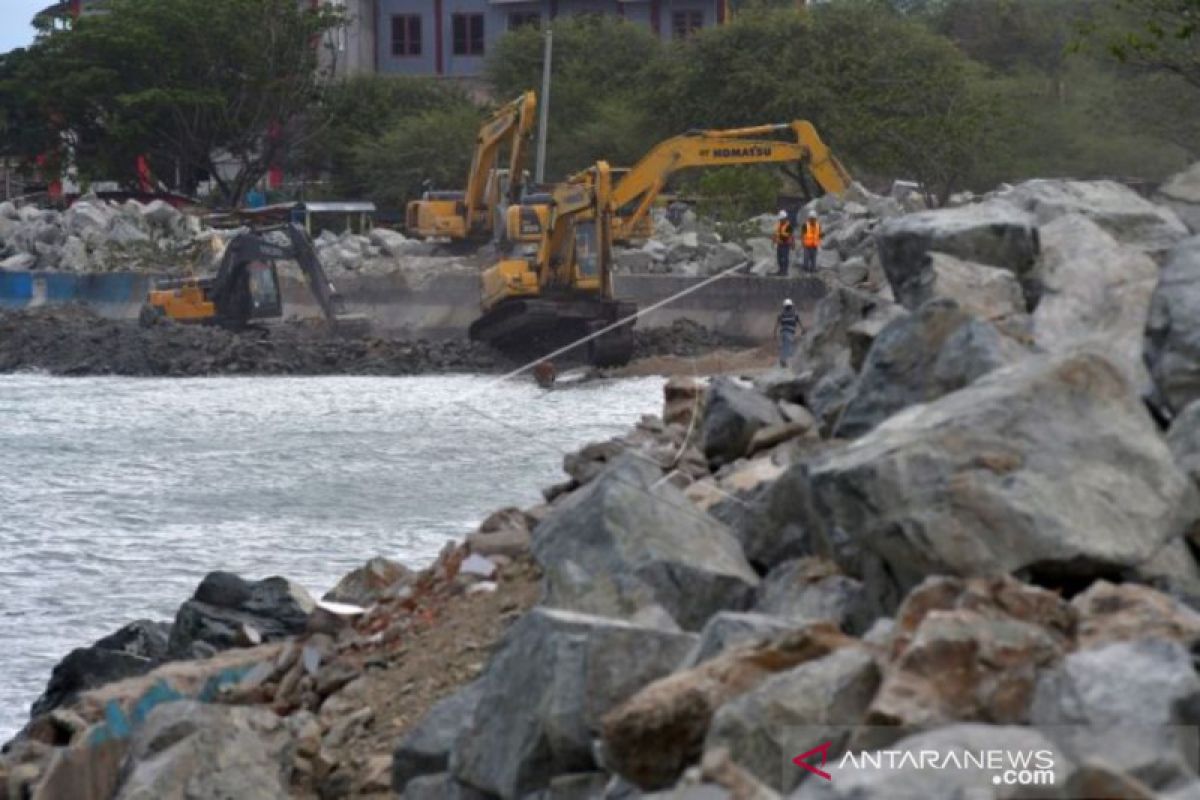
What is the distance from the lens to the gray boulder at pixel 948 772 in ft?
15.3

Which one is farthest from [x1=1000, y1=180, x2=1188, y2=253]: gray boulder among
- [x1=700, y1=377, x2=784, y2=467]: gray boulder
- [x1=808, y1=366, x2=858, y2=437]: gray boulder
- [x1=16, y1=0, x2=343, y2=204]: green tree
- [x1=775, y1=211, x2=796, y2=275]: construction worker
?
[x1=16, y1=0, x2=343, y2=204]: green tree

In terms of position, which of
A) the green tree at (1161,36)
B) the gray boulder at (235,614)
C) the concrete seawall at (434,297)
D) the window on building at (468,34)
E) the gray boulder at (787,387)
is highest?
the window on building at (468,34)

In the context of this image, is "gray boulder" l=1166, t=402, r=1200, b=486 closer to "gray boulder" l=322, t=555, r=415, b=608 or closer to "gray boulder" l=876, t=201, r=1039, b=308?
"gray boulder" l=876, t=201, r=1039, b=308

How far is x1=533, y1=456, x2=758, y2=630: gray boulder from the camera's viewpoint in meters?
7.28

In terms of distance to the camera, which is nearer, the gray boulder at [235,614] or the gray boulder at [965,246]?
the gray boulder at [965,246]

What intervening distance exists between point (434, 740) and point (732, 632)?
5.14 feet

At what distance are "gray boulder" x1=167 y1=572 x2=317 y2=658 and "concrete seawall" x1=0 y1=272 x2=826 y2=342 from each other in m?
25.4

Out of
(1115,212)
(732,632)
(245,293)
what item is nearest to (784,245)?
(245,293)

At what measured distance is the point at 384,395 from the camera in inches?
1319

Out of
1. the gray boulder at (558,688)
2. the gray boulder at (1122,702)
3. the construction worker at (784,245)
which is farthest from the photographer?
the construction worker at (784,245)

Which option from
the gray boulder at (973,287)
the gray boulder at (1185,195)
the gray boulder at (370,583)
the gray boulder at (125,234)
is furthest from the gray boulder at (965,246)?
the gray boulder at (125,234)

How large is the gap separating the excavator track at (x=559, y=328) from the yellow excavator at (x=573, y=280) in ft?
0.05

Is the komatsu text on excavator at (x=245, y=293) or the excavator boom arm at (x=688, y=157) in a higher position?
the excavator boom arm at (x=688, y=157)

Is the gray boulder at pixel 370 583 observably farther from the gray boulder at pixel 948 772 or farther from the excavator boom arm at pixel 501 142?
the excavator boom arm at pixel 501 142
